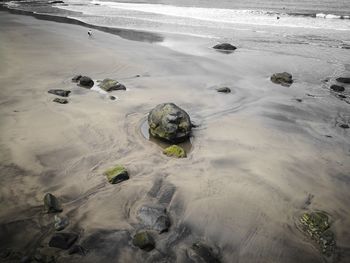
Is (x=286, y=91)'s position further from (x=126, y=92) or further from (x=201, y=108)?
(x=126, y=92)

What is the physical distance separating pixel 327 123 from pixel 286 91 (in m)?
2.63

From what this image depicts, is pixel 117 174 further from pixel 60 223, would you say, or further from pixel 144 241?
pixel 144 241

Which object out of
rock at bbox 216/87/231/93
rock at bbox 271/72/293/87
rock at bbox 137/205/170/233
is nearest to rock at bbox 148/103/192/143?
rock at bbox 137/205/170/233

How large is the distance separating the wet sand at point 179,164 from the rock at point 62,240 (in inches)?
3.6

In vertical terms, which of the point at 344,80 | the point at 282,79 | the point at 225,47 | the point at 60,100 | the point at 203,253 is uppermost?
the point at 225,47

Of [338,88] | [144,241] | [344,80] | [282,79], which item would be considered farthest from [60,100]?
[344,80]

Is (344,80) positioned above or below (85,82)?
above

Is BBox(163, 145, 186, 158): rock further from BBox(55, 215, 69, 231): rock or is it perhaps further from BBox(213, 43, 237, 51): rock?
BBox(213, 43, 237, 51): rock

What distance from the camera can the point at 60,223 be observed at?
4406 mm

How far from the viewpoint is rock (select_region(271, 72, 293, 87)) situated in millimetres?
11375

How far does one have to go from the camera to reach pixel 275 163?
20.8 ft

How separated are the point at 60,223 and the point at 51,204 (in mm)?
414

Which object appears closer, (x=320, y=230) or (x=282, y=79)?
(x=320, y=230)

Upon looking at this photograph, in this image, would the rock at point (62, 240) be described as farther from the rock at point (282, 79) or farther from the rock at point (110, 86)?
the rock at point (282, 79)
